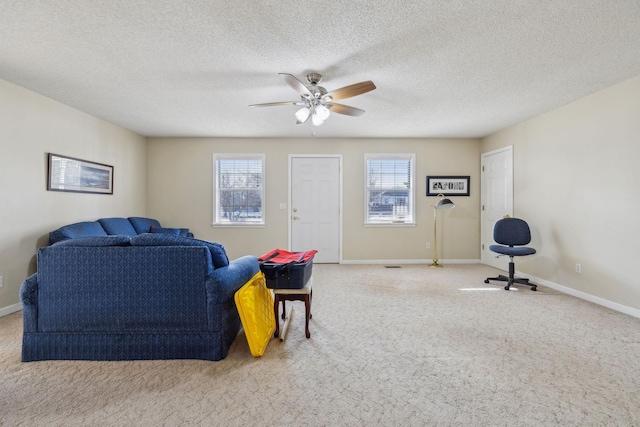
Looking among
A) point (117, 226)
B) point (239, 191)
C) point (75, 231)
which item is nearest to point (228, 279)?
point (75, 231)

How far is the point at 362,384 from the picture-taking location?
183 cm

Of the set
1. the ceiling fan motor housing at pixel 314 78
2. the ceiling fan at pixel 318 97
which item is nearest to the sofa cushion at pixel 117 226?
the ceiling fan at pixel 318 97

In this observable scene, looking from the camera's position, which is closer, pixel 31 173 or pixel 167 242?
pixel 167 242

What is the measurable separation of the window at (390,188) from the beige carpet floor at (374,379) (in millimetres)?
3031

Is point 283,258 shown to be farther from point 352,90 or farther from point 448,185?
point 448,185

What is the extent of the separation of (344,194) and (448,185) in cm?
202

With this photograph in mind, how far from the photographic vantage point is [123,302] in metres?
2.05

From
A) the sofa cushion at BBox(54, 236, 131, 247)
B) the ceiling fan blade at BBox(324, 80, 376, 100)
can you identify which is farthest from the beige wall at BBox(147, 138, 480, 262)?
the sofa cushion at BBox(54, 236, 131, 247)

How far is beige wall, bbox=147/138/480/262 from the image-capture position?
5684 mm

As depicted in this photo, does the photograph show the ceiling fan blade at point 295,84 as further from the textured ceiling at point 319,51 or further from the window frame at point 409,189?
the window frame at point 409,189

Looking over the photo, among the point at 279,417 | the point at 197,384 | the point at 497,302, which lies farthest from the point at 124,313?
the point at 497,302

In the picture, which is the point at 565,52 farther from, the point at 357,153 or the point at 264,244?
the point at 264,244

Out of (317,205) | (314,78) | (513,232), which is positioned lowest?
(513,232)

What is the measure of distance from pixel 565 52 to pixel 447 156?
327cm
